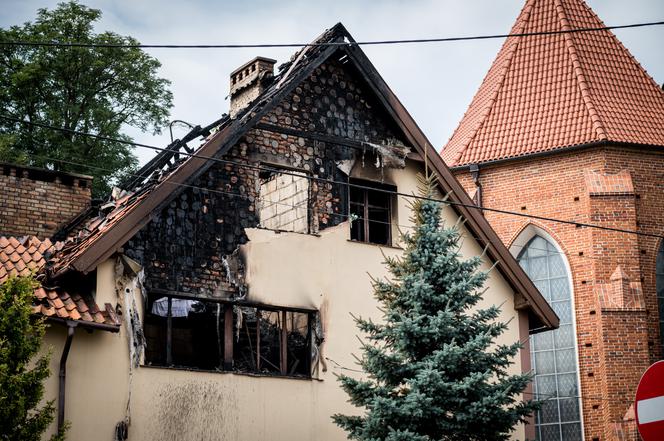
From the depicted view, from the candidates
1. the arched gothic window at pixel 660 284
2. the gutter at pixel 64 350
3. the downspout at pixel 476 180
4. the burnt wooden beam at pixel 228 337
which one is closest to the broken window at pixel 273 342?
the burnt wooden beam at pixel 228 337

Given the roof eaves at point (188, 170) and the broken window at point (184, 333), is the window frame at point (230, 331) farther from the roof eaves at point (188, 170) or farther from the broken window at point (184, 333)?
the roof eaves at point (188, 170)

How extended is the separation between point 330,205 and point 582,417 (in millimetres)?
11120

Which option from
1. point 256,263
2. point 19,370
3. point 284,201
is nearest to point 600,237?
point 284,201

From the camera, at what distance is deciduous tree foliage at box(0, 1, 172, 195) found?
32062mm

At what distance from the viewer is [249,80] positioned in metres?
19.4

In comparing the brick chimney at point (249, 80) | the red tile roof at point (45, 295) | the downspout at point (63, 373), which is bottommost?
the downspout at point (63, 373)

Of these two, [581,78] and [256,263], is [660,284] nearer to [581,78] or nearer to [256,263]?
[581,78]

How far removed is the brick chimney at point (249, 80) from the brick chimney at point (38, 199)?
3.18 m

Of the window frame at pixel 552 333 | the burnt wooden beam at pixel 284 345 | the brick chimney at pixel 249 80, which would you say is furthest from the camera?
the window frame at pixel 552 333

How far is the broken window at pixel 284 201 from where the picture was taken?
56.6 ft

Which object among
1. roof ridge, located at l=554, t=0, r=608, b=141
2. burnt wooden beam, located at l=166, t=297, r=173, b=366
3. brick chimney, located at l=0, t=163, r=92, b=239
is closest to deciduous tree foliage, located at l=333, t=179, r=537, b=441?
burnt wooden beam, located at l=166, t=297, r=173, b=366

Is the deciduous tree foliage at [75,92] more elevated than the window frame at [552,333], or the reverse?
the deciduous tree foliage at [75,92]

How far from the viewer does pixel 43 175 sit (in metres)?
18.7

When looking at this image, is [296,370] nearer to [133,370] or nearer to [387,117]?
[133,370]
